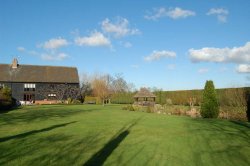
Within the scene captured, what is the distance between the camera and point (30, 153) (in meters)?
9.48

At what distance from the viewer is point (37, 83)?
70.8m

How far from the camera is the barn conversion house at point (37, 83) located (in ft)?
225

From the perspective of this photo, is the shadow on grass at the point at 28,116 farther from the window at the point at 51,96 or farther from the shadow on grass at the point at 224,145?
the window at the point at 51,96

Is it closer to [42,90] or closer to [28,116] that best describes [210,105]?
[28,116]

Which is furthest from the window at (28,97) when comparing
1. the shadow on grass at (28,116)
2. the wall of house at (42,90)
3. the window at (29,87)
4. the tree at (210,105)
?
the tree at (210,105)

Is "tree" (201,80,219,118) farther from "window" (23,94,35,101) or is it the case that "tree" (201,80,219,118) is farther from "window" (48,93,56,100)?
"window" (23,94,35,101)

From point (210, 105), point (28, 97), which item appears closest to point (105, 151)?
point (210, 105)

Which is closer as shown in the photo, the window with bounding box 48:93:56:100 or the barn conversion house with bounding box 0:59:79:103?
the barn conversion house with bounding box 0:59:79:103

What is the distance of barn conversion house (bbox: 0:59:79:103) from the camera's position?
225 ft

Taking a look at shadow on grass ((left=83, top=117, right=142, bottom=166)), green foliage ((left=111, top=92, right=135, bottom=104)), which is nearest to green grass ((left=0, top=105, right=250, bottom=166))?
shadow on grass ((left=83, top=117, right=142, bottom=166))

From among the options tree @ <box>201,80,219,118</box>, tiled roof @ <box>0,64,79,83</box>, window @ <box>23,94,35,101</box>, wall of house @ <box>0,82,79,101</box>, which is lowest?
tree @ <box>201,80,219,118</box>

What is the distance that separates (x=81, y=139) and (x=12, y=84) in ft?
203

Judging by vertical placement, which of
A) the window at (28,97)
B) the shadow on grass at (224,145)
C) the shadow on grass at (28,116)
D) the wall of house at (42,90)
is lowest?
the shadow on grass at (224,145)

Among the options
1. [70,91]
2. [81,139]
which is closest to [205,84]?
[81,139]
